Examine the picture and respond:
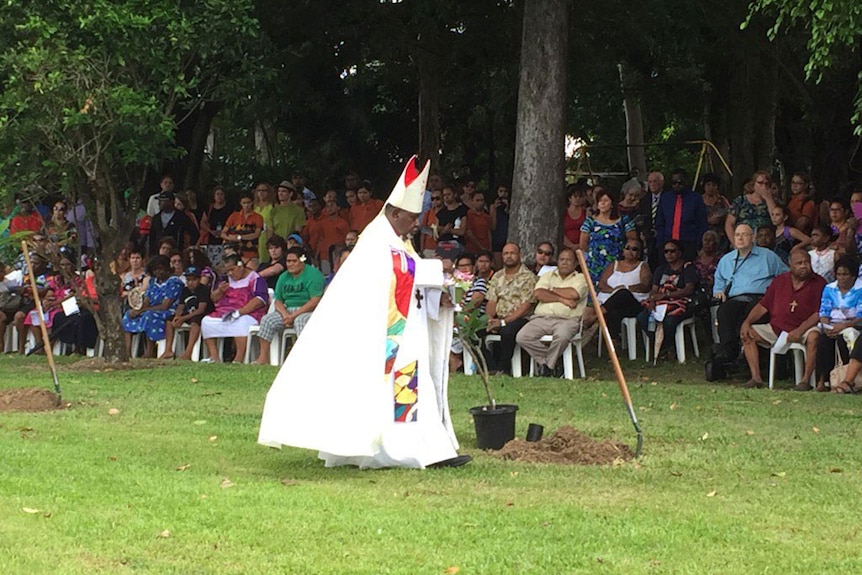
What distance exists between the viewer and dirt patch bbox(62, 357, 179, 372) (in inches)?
710

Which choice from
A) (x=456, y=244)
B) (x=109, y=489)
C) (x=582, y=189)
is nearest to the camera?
(x=109, y=489)

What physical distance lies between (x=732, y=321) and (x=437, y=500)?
852cm

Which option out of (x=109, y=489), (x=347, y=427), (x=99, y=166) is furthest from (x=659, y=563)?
(x=99, y=166)

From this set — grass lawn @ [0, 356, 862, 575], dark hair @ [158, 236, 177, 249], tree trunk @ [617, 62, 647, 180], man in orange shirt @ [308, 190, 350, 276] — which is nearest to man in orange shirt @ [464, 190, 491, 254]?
man in orange shirt @ [308, 190, 350, 276]

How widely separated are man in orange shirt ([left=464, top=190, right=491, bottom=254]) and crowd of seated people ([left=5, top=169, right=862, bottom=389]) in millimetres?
20

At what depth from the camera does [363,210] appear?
2133 centimetres

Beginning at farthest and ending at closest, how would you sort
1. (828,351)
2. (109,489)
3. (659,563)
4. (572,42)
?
(572,42) < (828,351) < (109,489) < (659,563)

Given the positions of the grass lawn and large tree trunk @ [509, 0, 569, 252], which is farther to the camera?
large tree trunk @ [509, 0, 569, 252]

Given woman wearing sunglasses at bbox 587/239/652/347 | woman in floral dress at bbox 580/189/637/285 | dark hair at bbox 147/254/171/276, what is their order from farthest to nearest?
dark hair at bbox 147/254/171/276 → woman in floral dress at bbox 580/189/637/285 → woman wearing sunglasses at bbox 587/239/652/347

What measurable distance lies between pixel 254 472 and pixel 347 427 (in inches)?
32.7

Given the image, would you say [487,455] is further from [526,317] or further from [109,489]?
[526,317]

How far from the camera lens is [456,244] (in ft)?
64.8

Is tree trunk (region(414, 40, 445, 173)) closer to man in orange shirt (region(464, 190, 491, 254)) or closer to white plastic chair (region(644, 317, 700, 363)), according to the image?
man in orange shirt (region(464, 190, 491, 254))

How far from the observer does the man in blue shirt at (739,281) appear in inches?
649
